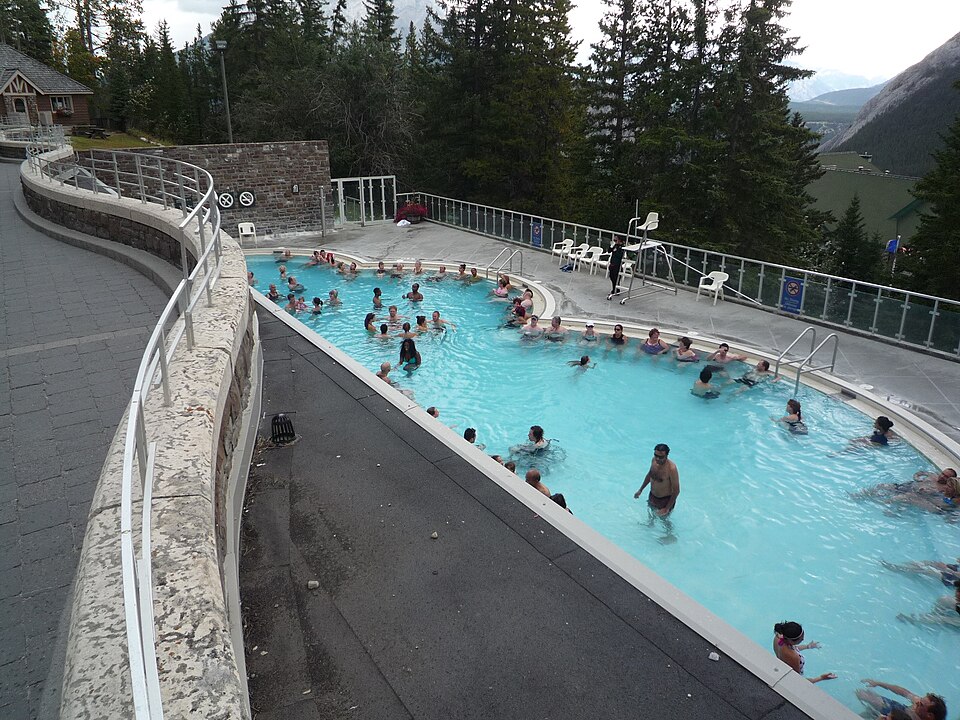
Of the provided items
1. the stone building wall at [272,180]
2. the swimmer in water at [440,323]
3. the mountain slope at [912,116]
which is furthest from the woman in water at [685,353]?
the mountain slope at [912,116]

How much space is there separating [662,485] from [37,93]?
48.9m

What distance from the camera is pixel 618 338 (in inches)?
552

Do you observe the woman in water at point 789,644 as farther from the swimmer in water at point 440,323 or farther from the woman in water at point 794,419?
the swimmer in water at point 440,323

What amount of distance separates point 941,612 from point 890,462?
294cm

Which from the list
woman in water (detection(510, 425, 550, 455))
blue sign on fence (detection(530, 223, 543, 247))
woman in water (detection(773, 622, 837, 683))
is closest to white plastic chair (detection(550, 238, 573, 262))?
blue sign on fence (detection(530, 223, 543, 247))

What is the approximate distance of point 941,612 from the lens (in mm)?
7309

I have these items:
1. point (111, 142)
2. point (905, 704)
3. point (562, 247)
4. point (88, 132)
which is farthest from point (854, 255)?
point (88, 132)

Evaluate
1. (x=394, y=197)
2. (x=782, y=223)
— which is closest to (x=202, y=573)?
(x=394, y=197)

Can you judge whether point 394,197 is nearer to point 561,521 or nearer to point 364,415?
point 364,415

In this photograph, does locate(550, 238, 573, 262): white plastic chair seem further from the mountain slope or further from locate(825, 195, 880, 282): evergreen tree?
the mountain slope

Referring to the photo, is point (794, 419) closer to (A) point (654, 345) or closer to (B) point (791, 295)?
(A) point (654, 345)

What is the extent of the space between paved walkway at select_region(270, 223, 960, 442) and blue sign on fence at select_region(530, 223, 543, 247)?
1.29 ft

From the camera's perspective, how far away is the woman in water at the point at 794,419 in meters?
10.9

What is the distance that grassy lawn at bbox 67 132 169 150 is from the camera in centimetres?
3553
